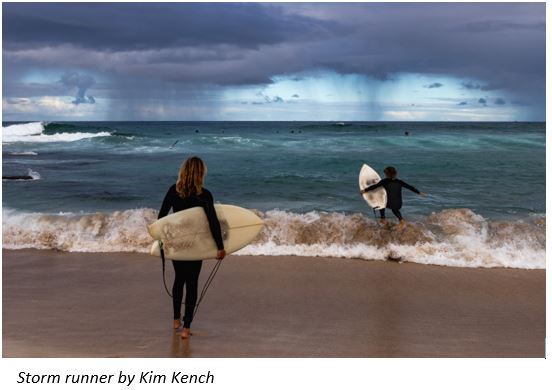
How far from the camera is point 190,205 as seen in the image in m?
4.27

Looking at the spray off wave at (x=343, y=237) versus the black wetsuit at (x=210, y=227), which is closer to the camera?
the black wetsuit at (x=210, y=227)

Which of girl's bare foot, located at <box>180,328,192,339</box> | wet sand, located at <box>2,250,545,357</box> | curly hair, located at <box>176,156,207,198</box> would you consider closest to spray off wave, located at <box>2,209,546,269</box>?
wet sand, located at <box>2,250,545,357</box>

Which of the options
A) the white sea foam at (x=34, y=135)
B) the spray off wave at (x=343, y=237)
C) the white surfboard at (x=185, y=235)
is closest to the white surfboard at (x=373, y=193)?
the spray off wave at (x=343, y=237)

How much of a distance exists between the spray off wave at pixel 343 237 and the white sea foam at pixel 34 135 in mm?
19410

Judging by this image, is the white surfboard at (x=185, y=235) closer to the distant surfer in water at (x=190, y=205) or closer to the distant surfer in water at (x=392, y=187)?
the distant surfer in water at (x=190, y=205)

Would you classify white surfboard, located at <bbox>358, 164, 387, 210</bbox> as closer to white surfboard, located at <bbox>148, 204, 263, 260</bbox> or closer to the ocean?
the ocean

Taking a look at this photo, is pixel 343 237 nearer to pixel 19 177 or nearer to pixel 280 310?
pixel 280 310

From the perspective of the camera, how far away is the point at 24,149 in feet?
73.7

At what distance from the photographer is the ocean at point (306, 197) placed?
25.7 ft

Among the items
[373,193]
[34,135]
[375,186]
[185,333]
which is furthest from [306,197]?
[34,135]

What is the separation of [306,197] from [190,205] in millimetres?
7801

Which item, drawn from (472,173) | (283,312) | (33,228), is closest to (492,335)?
(283,312)

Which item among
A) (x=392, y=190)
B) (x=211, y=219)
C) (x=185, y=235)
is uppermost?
(x=211, y=219)

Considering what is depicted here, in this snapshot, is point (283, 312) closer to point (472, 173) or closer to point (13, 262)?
point (13, 262)
